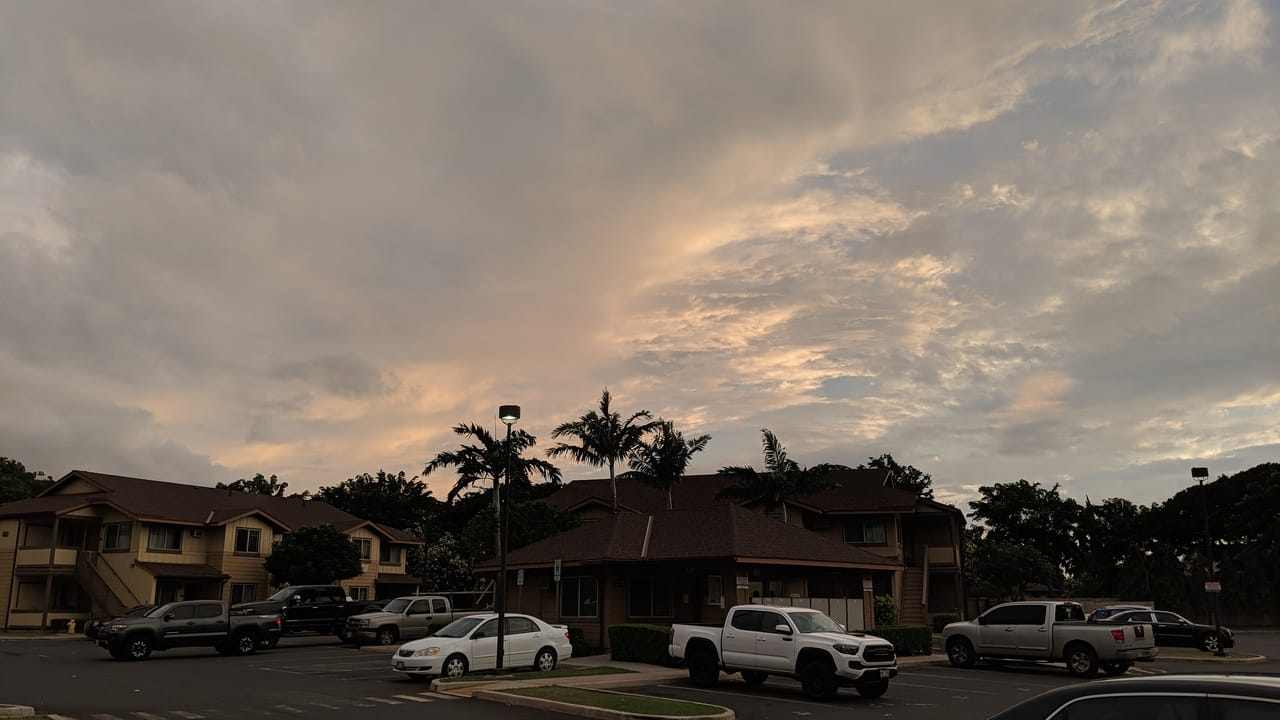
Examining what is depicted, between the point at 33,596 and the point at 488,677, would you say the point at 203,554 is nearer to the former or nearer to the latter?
the point at 33,596

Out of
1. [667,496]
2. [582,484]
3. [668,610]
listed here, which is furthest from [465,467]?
[668,610]

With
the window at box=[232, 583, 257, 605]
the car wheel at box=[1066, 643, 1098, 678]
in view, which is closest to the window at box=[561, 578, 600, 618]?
the car wheel at box=[1066, 643, 1098, 678]

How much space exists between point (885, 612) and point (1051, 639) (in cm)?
1347

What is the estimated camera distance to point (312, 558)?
50969 millimetres

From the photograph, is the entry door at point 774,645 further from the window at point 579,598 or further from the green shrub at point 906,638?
the window at point 579,598

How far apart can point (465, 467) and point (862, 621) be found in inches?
1216

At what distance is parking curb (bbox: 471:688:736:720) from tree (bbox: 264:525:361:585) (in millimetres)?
34442

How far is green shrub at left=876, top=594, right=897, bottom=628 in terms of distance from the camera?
39.1 m

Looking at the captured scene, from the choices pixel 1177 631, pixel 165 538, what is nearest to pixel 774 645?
pixel 1177 631

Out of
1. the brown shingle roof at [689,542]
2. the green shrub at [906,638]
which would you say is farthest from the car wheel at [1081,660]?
the brown shingle roof at [689,542]

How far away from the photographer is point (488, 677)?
71.9ft

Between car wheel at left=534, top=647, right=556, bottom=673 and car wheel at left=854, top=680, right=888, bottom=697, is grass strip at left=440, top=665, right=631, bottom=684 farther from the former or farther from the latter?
car wheel at left=854, top=680, right=888, bottom=697

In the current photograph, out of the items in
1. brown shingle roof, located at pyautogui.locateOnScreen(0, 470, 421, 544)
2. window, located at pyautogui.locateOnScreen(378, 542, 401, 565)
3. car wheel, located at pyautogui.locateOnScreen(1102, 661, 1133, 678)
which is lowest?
car wheel, located at pyautogui.locateOnScreen(1102, 661, 1133, 678)

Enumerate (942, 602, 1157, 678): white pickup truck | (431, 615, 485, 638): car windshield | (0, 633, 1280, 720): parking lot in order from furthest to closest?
(942, 602, 1157, 678): white pickup truck < (431, 615, 485, 638): car windshield < (0, 633, 1280, 720): parking lot
